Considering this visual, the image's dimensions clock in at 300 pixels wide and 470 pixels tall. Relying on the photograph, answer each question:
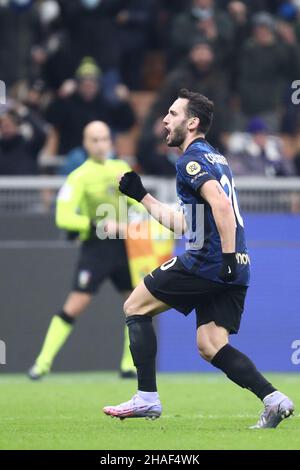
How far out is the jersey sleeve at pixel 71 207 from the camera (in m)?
13.2

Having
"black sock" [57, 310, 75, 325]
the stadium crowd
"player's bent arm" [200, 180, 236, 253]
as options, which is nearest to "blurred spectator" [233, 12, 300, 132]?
the stadium crowd

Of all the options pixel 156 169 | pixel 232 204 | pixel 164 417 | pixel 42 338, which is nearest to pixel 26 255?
pixel 42 338

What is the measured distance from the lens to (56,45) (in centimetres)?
1795

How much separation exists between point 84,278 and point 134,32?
5.79 metres

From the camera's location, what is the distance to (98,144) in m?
13.6

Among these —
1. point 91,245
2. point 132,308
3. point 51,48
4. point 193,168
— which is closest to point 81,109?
point 51,48

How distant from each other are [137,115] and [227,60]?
143cm

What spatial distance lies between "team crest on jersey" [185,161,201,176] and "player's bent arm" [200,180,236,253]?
12cm

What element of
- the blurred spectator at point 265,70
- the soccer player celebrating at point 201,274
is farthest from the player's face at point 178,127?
the blurred spectator at point 265,70

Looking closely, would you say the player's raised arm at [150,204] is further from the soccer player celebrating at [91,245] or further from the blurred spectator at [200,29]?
the blurred spectator at [200,29]

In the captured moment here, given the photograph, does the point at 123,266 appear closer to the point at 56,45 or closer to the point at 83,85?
the point at 83,85

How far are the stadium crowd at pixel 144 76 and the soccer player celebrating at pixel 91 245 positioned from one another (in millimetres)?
1783

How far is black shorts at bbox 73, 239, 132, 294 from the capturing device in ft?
44.4

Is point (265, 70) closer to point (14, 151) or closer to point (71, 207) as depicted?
point (14, 151)
